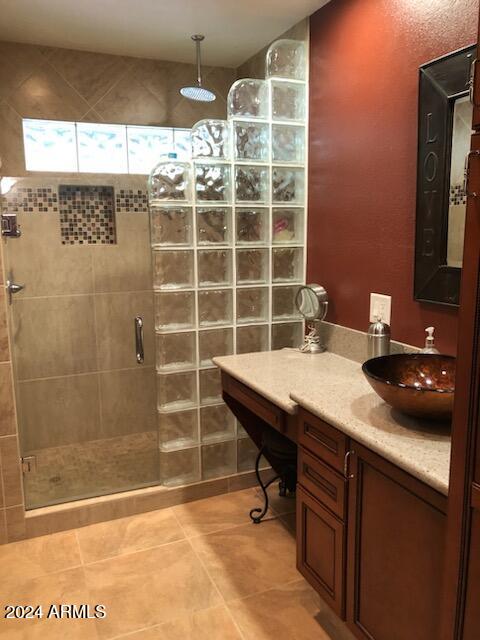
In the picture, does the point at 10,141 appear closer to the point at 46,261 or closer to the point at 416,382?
the point at 46,261

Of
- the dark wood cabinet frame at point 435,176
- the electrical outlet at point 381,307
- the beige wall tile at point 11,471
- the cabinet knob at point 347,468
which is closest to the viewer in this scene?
the cabinet knob at point 347,468

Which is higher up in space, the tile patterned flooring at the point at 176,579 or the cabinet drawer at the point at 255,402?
the cabinet drawer at the point at 255,402

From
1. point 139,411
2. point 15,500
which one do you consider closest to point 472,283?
point 15,500

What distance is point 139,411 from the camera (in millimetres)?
3303

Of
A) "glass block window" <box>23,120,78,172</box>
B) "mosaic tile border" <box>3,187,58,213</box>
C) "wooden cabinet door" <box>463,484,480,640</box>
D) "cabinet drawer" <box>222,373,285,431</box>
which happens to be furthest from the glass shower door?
"wooden cabinet door" <box>463,484,480,640</box>

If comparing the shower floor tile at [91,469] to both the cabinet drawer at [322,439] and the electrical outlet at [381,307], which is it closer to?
the cabinet drawer at [322,439]

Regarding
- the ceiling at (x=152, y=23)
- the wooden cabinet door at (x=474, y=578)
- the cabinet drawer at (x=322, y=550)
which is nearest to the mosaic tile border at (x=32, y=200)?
the ceiling at (x=152, y=23)

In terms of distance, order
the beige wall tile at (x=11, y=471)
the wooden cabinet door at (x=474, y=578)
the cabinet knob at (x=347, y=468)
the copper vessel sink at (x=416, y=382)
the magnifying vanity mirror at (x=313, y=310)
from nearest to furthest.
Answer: the wooden cabinet door at (x=474, y=578)
the copper vessel sink at (x=416, y=382)
the cabinet knob at (x=347, y=468)
the beige wall tile at (x=11, y=471)
the magnifying vanity mirror at (x=313, y=310)

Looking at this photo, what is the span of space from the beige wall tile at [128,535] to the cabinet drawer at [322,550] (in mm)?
819

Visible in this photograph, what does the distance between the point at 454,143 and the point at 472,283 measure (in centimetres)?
93

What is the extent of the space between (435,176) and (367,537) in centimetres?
121

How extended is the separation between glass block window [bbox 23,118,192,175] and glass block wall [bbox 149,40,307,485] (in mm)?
496

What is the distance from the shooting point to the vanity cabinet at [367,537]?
1.22m

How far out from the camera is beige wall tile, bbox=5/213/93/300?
3000 mm
